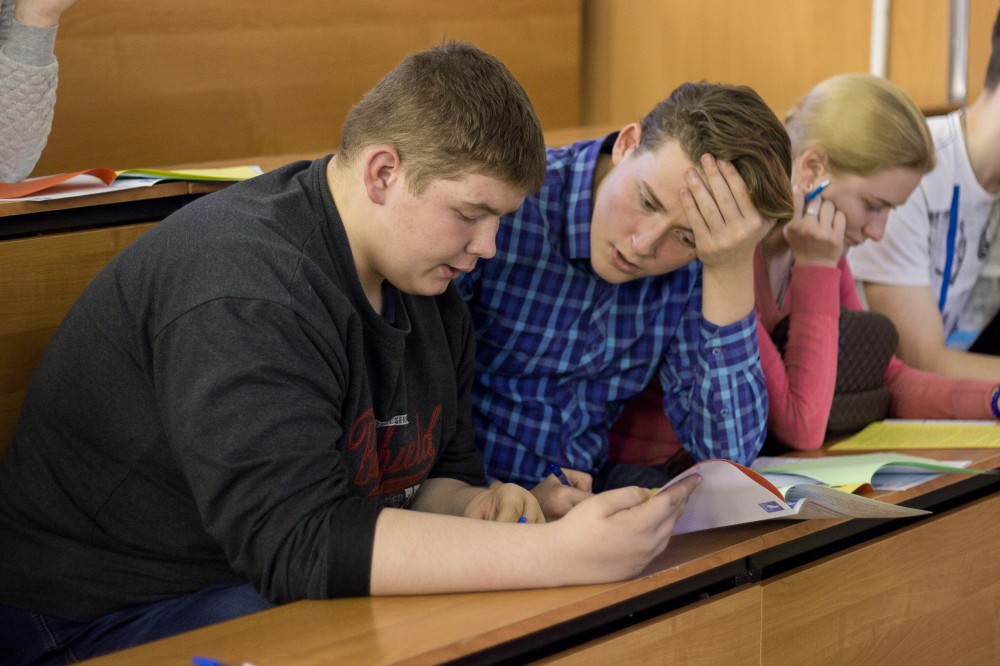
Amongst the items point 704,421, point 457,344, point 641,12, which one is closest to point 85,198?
point 457,344

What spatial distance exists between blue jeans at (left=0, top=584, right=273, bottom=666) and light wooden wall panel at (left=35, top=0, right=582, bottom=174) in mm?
1145

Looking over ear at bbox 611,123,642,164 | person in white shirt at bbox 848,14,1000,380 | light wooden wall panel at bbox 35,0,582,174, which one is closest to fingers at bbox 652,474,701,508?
ear at bbox 611,123,642,164

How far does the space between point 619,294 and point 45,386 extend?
0.78 m

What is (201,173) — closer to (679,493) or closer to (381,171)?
(381,171)

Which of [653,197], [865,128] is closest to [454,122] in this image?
[653,197]

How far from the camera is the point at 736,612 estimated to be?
4.02ft

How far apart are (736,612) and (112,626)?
66 cm

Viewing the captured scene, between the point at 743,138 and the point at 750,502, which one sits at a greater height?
the point at 743,138

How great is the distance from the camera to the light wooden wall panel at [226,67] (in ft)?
7.11

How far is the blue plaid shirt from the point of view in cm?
161

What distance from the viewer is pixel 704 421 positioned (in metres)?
1.63

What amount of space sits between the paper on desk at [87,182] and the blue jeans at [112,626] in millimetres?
531

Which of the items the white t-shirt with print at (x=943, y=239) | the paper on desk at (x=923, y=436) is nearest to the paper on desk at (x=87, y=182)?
the paper on desk at (x=923, y=436)

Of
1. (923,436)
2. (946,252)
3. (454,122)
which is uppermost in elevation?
(454,122)
